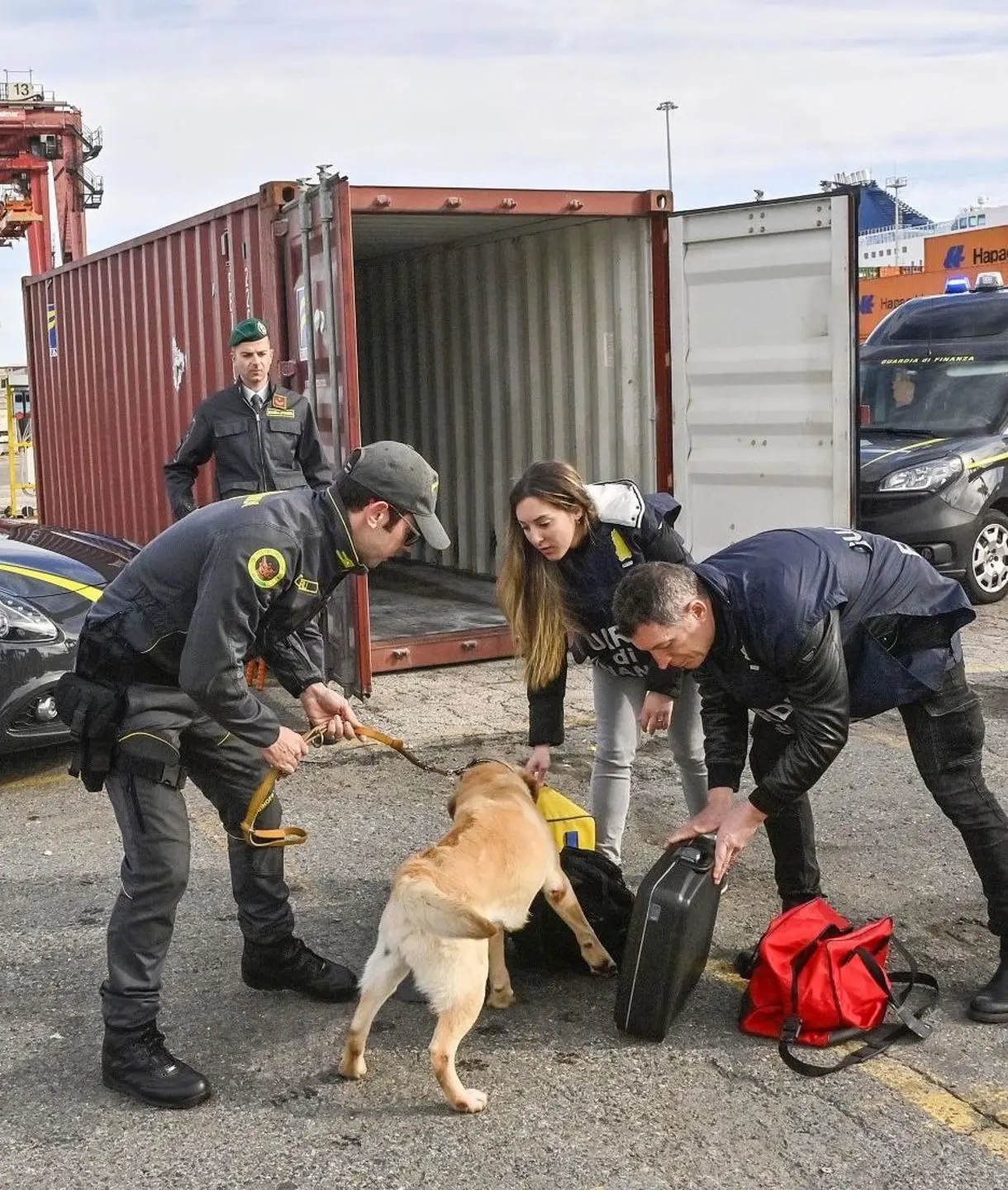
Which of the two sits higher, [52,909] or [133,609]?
[133,609]

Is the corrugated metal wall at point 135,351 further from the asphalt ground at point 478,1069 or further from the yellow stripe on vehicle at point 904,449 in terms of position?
the yellow stripe on vehicle at point 904,449

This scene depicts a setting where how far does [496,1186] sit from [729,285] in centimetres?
593

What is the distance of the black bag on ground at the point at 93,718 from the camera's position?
349cm

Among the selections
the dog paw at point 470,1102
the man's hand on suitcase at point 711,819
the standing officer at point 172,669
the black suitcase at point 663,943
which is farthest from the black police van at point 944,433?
the dog paw at point 470,1102

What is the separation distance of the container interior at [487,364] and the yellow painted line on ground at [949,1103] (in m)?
4.45

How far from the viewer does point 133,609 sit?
3.51 m

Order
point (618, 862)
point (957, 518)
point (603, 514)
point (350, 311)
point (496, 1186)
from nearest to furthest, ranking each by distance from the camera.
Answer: point (496, 1186)
point (603, 514)
point (618, 862)
point (350, 311)
point (957, 518)

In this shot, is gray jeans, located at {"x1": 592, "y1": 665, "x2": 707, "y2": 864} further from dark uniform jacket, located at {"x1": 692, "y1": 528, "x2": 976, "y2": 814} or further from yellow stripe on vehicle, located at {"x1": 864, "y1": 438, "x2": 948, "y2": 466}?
yellow stripe on vehicle, located at {"x1": 864, "y1": 438, "x2": 948, "y2": 466}

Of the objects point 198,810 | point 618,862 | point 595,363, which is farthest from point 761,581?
point 595,363

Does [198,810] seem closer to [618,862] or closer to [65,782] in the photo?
[65,782]

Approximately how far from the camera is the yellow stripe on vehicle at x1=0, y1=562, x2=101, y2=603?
21.9ft

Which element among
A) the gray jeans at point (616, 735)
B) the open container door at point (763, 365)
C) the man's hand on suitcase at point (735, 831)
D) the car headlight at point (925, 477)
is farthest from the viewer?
the car headlight at point (925, 477)

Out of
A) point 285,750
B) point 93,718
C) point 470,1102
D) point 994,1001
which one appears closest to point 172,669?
point 93,718

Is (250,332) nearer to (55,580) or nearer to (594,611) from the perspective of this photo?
(55,580)
